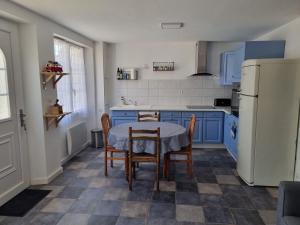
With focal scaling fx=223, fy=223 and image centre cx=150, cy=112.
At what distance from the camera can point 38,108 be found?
9.71ft

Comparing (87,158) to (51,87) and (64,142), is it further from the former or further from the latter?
(51,87)

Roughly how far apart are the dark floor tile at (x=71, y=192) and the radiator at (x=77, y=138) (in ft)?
3.77

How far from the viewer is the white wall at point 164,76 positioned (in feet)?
16.5

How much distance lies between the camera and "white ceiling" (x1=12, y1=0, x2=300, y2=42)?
248cm

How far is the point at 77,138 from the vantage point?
4.34 meters

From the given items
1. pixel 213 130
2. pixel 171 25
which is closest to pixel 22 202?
pixel 171 25

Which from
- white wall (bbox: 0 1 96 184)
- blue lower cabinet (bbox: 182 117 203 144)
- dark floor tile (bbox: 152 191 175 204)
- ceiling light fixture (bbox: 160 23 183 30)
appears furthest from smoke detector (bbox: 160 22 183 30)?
dark floor tile (bbox: 152 191 175 204)

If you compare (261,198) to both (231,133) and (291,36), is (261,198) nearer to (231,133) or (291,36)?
(231,133)

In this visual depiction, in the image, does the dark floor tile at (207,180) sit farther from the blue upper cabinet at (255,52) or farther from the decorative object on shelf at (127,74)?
the decorative object on shelf at (127,74)

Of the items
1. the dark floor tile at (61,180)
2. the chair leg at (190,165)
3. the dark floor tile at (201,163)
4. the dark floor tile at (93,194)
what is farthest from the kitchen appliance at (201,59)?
the dark floor tile at (61,180)

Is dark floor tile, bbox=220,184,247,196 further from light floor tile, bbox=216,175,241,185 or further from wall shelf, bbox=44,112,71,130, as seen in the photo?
wall shelf, bbox=44,112,71,130

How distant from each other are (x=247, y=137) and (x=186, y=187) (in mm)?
1078

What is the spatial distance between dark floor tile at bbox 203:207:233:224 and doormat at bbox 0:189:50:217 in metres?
1.98

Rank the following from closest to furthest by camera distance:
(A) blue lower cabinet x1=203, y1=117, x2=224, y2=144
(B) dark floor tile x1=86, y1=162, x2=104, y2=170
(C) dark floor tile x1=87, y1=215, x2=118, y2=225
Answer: (C) dark floor tile x1=87, y1=215, x2=118, y2=225
(B) dark floor tile x1=86, y1=162, x2=104, y2=170
(A) blue lower cabinet x1=203, y1=117, x2=224, y2=144
